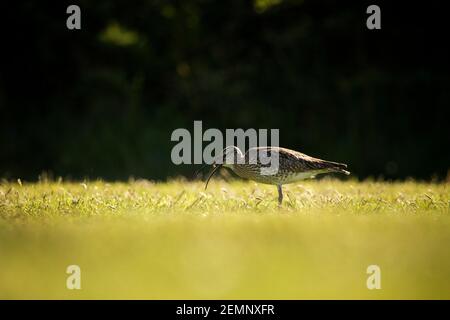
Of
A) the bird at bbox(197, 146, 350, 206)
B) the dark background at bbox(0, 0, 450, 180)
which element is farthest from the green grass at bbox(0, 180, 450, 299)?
the dark background at bbox(0, 0, 450, 180)

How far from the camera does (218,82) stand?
61.1 ft

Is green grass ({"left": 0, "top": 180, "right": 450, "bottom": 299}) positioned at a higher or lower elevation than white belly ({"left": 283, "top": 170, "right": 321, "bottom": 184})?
lower

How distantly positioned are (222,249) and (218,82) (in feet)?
46.2

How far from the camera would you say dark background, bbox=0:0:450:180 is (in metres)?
17.9

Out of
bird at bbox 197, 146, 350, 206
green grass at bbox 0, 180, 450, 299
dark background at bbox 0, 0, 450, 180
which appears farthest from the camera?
dark background at bbox 0, 0, 450, 180

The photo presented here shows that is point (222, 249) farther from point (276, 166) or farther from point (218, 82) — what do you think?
point (218, 82)

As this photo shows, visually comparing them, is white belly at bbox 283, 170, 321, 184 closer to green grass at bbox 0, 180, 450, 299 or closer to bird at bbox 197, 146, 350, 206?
bird at bbox 197, 146, 350, 206

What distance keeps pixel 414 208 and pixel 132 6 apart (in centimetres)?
1488

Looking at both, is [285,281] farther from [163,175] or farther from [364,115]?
[364,115]

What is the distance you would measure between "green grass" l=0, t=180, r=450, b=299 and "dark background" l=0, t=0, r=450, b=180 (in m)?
10.7

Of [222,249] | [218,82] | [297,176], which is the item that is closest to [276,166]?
[297,176]

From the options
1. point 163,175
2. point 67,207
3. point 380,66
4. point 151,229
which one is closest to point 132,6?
point 163,175

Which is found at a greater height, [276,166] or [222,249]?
[276,166]

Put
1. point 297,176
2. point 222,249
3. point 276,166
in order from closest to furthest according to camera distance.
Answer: point 222,249
point 276,166
point 297,176
